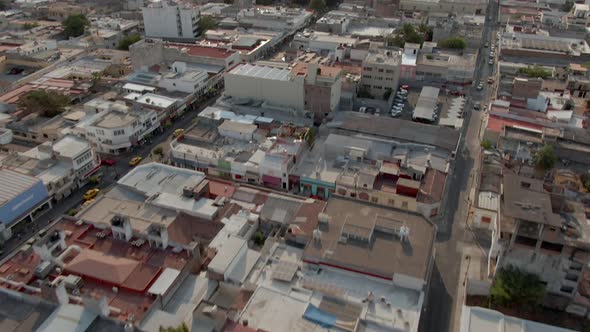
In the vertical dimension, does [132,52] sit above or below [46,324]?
above

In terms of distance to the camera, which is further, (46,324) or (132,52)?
(132,52)

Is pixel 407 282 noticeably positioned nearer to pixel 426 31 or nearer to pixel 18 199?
pixel 18 199

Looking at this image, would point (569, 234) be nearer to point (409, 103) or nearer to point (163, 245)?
A: point (163, 245)

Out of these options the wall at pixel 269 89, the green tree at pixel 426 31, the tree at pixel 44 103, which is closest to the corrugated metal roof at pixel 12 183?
the tree at pixel 44 103

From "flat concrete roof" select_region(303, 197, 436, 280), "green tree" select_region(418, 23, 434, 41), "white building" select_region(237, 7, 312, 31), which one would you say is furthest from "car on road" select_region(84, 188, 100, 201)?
"green tree" select_region(418, 23, 434, 41)

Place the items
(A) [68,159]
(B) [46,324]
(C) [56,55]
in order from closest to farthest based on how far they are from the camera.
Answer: (B) [46,324]
(A) [68,159]
(C) [56,55]

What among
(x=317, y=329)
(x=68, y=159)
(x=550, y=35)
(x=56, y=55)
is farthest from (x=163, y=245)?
(x=550, y=35)

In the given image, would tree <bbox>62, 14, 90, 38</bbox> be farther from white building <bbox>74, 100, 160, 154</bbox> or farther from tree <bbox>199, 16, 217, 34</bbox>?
white building <bbox>74, 100, 160, 154</bbox>

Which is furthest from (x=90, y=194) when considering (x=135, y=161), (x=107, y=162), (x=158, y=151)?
(x=158, y=151)
